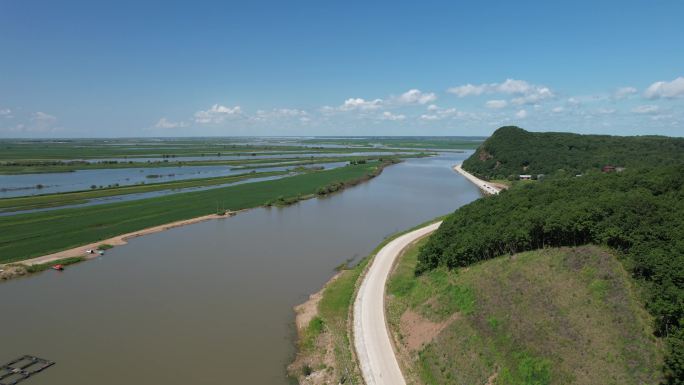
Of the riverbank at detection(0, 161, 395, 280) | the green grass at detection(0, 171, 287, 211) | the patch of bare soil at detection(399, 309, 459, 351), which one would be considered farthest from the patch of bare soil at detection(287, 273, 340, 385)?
the green grass at detection(0, 171, 287, 211)

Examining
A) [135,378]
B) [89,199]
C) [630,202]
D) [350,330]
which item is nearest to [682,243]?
[630,202]

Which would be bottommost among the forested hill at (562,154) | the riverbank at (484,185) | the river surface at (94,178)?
the riverbank at (484,185)

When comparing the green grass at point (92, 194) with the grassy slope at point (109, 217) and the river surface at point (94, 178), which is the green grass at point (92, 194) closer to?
the river surface at point (94, 178)

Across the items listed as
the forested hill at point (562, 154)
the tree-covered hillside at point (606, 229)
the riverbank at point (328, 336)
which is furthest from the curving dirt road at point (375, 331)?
the forested hill at point (562, 154)

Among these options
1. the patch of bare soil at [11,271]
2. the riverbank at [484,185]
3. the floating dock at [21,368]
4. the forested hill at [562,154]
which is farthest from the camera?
the forested hill at [562,154]

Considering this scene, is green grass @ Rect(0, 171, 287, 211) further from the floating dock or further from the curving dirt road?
the curving dirt road

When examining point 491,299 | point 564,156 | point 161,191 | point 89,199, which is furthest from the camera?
point 564,156

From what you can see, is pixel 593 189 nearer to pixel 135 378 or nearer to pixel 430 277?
pixel 430 277
